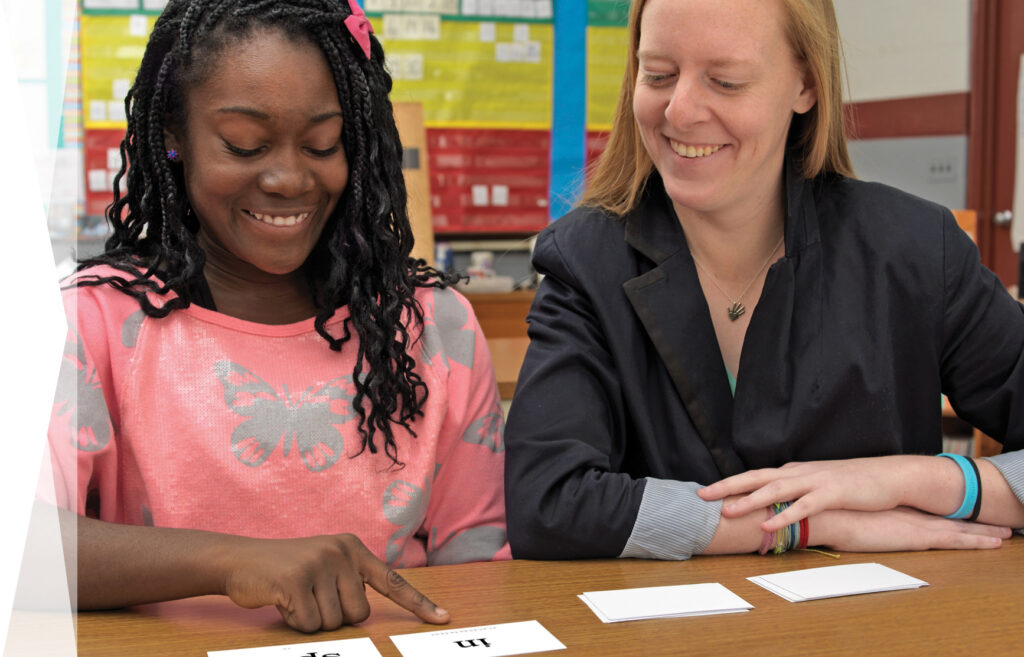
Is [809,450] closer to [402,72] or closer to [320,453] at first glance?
[320,453]

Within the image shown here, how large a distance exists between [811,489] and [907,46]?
4.13m

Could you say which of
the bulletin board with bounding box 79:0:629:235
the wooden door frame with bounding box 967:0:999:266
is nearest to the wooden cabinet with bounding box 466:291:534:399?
the bulletin board with bounding box 79:0:629:235

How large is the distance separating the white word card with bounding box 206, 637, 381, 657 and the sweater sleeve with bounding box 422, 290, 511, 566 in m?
0.43

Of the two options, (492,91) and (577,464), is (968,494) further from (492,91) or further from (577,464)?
(492,91)

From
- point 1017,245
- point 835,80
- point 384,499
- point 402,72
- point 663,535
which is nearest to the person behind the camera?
point 663,535

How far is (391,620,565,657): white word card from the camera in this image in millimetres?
803

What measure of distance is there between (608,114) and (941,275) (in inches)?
118

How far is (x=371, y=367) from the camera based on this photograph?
3.96 ft

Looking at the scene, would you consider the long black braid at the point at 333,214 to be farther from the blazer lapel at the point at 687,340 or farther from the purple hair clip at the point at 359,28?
the blazer lapel at the point at 687,340

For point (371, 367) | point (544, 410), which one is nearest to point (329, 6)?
point (371, 367)

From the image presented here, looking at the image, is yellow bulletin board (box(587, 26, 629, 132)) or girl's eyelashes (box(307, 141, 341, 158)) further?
yellow bulletin board (box(587, 26, 629, 132))

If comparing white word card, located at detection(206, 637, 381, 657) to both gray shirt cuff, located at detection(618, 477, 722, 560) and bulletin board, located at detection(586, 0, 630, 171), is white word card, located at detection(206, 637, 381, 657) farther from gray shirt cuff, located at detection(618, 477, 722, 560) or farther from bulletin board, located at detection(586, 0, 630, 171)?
bulletin board, located at detection(586, 0, 630, 171)

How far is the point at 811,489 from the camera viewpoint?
1142 mm

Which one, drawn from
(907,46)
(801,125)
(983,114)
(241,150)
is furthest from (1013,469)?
Result: (907,46)
